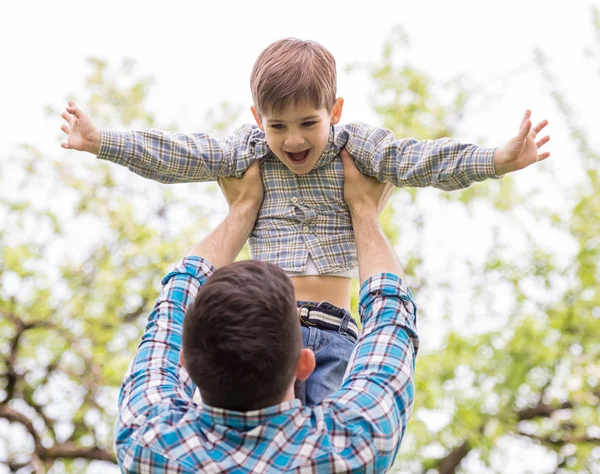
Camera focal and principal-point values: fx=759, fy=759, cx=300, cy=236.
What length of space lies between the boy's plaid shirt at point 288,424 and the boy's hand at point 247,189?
652mm

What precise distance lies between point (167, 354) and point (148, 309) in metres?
5.46

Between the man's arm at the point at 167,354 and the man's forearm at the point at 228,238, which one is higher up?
the man's forearm at the point at 228,238

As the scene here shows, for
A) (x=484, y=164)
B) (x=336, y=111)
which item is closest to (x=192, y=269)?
(x=336, y=111)

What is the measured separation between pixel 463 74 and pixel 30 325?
479cm

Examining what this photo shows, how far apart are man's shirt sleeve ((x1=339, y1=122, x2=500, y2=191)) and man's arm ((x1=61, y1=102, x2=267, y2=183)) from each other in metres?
0.27

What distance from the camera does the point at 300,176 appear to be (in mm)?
2072

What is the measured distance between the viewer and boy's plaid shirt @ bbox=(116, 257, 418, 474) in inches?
52.6

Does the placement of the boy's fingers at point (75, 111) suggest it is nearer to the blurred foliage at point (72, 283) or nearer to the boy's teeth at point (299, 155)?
the boy's teeth at point (299, 155)

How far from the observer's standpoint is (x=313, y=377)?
68.8 inches

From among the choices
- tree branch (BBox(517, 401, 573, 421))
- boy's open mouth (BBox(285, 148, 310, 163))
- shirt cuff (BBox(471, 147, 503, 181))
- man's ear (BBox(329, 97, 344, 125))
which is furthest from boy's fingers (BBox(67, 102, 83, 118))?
tree branch (BBox(517, 401, 573, 421))

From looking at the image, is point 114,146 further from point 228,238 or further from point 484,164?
point 484,164

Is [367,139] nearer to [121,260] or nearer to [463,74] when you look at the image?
[121,260]

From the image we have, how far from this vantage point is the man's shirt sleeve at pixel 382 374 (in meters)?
1.37

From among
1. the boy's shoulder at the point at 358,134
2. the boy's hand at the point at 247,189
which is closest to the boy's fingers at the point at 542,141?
the boy's shoulder at the point at 358,134
